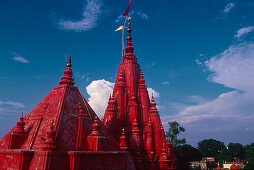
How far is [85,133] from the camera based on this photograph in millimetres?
13320

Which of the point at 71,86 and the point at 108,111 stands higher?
the point at 71,86

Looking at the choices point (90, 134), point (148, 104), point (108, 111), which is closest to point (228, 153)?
point (148, 104)

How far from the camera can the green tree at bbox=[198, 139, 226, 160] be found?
242ft

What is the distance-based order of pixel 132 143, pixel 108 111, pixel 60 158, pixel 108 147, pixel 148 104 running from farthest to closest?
1. pixel 148 104
2. pixel 108 111
3. pixel 132 143
4. pixel 108 147
5. pixel 60 158

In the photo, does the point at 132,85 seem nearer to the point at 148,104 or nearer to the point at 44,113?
the point at 148,104

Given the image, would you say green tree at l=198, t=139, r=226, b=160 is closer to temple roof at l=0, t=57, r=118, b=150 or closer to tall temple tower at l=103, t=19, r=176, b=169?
tall temple tower at l=103, t=19, r=176, b=169

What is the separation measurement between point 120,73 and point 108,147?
10.2 metres

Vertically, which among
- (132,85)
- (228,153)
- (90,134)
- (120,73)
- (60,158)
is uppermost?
(120,73)

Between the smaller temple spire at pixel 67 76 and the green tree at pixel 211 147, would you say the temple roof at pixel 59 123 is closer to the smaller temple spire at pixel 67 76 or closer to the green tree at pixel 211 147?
the smaller temple spire at pixel 67 76

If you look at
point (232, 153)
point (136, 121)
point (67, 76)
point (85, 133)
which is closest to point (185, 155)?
point (136, 121)

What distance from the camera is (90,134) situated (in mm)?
13234

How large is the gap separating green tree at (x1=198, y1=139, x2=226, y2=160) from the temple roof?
70.9 meters

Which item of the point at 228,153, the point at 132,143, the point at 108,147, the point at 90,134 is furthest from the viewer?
the point at 228,153

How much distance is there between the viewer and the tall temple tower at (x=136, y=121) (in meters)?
17.8
